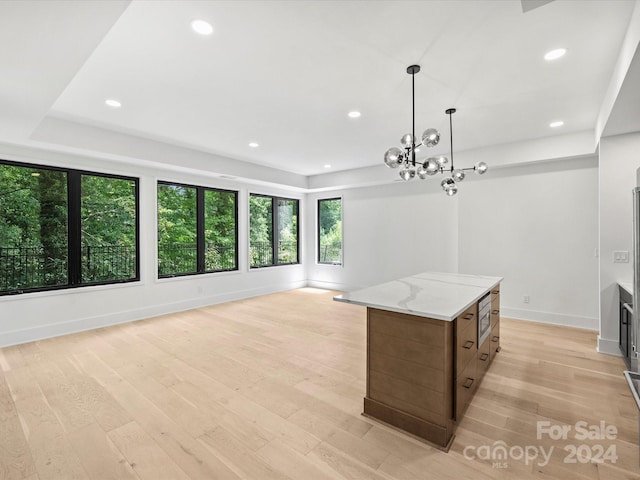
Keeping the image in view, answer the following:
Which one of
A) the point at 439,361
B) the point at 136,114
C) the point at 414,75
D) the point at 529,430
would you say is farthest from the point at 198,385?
the point at 414,75

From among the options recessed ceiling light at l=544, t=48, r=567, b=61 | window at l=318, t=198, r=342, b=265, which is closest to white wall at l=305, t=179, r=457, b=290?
window at l=318, t=198, r=342, b=265

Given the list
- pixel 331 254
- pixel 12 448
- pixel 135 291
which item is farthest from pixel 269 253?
pixel 12 448

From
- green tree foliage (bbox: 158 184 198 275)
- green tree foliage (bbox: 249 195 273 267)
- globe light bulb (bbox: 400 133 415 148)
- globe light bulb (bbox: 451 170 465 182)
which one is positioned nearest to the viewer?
globe light bulb (bbox: 400 133 415 148)

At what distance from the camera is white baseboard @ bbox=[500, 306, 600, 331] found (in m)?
4.49

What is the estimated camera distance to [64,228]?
14.2 feet

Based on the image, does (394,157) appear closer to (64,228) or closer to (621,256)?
(621,256)

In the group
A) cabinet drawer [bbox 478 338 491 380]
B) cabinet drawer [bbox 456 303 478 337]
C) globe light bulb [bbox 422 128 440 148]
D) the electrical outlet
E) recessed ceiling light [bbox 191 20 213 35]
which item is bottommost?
cabinet drawer [bbox 478 338 491 380]

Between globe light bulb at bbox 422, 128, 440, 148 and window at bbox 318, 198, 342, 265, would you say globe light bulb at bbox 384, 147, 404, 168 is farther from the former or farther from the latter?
window at bbox 318, 198, 342, 265

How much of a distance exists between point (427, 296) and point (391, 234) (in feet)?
14.5

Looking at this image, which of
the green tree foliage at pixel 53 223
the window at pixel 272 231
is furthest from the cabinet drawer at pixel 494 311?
the green tree foliage at pixel 53 223

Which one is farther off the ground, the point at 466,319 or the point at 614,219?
the point at 614,219

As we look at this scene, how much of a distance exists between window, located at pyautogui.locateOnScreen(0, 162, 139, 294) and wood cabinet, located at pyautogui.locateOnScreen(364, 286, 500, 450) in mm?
4510

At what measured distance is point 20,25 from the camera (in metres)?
1.71

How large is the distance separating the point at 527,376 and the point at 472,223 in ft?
9.95
